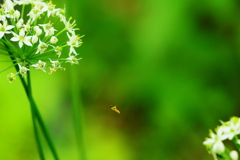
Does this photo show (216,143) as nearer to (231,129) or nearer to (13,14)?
(231,129)

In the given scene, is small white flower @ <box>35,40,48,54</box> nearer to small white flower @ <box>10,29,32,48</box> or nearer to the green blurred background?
small white flower @ <box>10,29,32,48</box>

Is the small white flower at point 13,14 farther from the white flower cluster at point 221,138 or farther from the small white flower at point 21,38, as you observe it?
the white flower cluster at point 221,138

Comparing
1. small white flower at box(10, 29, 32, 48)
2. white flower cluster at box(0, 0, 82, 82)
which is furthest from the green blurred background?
small white flower at box(10, 29, 32, 48)

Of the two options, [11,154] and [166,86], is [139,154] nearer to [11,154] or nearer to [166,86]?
[166,86]

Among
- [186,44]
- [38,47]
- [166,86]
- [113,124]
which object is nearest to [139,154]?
[113,124]

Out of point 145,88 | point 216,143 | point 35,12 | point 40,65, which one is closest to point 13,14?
point 35,12

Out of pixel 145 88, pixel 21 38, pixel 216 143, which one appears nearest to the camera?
pixel 216 143

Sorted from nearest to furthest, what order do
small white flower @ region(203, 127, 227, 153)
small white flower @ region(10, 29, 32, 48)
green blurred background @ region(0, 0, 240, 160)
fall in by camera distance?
small white flower @ region(203, 127, 227, 153) → small white flower @ region(10, 29, 32, 48) → green blurred background @ region(0, 0, 240, 160)

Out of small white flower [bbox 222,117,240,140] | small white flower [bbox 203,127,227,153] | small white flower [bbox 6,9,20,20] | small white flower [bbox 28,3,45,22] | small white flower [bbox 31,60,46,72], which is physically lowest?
small white flower [bbox 203,127,227,153]
